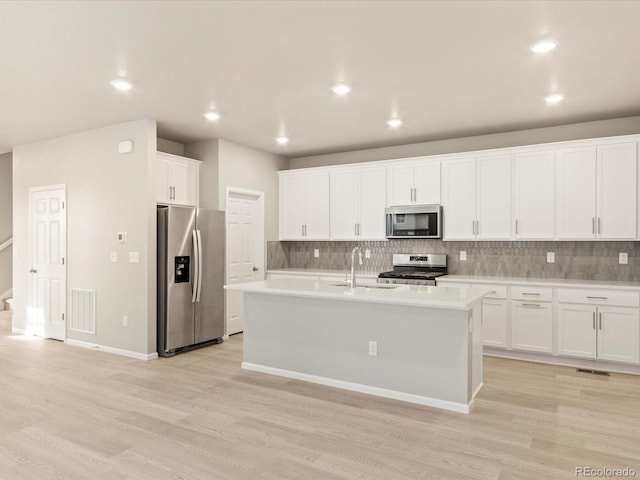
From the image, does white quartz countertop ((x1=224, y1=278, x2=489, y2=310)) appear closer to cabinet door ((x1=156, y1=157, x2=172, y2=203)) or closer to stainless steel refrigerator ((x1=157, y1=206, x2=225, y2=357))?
→ stainless steel refrigerator ((x1=157, y1=206, x2=225, y2=357))

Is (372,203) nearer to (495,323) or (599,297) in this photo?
(495,323)

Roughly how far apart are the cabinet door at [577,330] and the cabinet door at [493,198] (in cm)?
108

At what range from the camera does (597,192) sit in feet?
15.6

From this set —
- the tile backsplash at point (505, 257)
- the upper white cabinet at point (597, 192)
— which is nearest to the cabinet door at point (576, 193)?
the upper white cabinet at point (597, 192)

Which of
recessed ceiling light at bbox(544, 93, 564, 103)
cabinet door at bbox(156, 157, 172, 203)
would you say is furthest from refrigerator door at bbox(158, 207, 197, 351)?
recessed ceiling light at bbox(544, 93, 564, 103)

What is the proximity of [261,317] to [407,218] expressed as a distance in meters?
2.50

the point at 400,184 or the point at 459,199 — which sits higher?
the point at 400,184

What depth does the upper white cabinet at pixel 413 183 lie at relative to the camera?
18.7ft

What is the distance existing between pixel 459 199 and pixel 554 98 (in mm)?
1649

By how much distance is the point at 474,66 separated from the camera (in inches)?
136

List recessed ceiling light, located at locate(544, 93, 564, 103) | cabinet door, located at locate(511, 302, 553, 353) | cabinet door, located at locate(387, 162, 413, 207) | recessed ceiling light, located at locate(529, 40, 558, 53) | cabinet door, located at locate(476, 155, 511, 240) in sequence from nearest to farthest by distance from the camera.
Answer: recessed ceiling light, located at locate(529, 40, 558, 53), recessed ceiling light, located at locate(544, 93, 564, 103), cabinet door, located at locate(511, 302, 553, 353), cabinet door, located at locate(476, 155, 511, 240), cabinet door, located at locate(387, 162, 413, 207)

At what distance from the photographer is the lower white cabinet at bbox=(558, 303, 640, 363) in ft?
14.2

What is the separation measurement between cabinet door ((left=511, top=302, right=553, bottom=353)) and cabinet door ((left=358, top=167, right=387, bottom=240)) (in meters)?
2.03

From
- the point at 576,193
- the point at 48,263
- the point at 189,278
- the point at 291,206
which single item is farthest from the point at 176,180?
the point at 576,193
